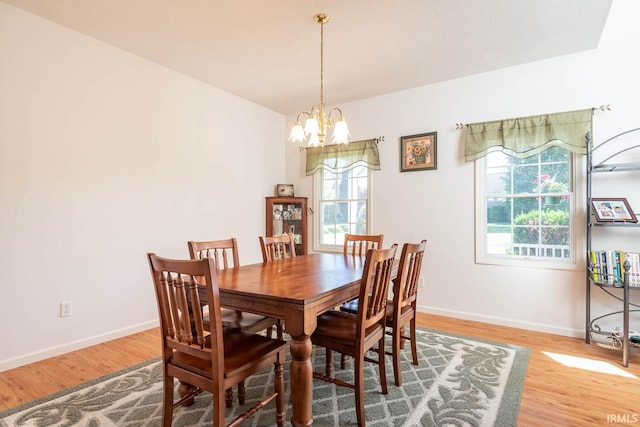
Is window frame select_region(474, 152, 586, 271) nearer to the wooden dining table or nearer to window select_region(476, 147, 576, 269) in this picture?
window select_region(476, 147, 576, 269)

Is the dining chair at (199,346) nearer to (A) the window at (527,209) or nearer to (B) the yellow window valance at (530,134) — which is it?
(A) the window at (527,209)

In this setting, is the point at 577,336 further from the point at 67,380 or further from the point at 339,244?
the point at 67,380

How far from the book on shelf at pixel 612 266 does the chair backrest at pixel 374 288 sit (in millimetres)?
2034

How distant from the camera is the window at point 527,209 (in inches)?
122

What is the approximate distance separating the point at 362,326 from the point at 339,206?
2886 mm

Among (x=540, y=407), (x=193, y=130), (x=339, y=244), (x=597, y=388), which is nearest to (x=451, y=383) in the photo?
(x=540, y=407)

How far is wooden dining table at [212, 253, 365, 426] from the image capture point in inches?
58.2

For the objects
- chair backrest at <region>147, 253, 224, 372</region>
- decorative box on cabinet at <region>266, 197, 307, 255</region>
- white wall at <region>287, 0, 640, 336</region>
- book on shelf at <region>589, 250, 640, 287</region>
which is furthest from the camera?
decorative box on cabinet at <region>266, 197, 307, 255</region>

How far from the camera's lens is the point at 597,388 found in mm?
2125

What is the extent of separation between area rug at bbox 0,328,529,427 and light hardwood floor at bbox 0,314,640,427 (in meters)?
0.12

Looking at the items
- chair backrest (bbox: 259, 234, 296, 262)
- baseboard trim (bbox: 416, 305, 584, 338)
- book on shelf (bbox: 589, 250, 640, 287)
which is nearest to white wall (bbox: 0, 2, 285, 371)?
chair backrest (bbox: 259, 234, 296, 262)

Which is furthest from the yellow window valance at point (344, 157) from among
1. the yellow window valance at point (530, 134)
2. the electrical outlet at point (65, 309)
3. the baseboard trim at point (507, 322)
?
the electrical outlet at point (65, 309)

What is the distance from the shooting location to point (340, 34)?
2.70 metres

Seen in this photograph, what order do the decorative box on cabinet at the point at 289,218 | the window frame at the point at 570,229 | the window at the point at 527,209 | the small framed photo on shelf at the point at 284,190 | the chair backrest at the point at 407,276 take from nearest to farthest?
the chair backrest at the point at 407,276
the window frame at the point at 570,229
the window at the point at 527,209
the decorative box on cabinet at the point at 289,218
the small framed photo on shelf at the point at 284,190
